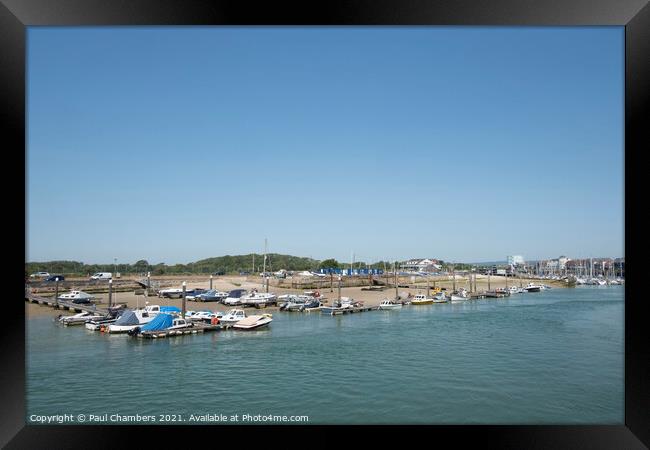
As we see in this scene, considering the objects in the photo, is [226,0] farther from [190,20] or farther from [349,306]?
[349,306]

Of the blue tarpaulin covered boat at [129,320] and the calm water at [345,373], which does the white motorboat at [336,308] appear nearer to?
the calm water at [345,373]

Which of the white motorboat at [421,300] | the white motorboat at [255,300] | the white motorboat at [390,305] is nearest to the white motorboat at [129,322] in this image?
the white motorboat at [255,300]

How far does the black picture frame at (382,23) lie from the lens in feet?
8.33

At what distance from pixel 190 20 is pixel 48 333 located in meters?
11.1

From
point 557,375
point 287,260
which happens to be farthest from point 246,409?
point 287,260

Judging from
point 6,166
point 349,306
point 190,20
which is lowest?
point 349,306

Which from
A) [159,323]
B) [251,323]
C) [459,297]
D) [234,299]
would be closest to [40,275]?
[234,299]

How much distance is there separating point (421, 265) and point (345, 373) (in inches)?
1712

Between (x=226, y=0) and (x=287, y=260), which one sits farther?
(x=287, y=260)

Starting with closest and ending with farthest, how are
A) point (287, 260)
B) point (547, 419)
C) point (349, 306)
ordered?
point (547, 419)
point (349, 306)
point (287, 260)

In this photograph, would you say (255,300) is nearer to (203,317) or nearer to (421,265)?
(203,317)

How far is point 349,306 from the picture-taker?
17047mm

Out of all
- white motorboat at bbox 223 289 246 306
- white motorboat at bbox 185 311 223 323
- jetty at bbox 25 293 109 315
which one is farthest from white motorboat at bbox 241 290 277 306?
jetty at bbox 25 293 109 315

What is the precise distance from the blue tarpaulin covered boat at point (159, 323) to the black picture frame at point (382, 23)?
8.63m
